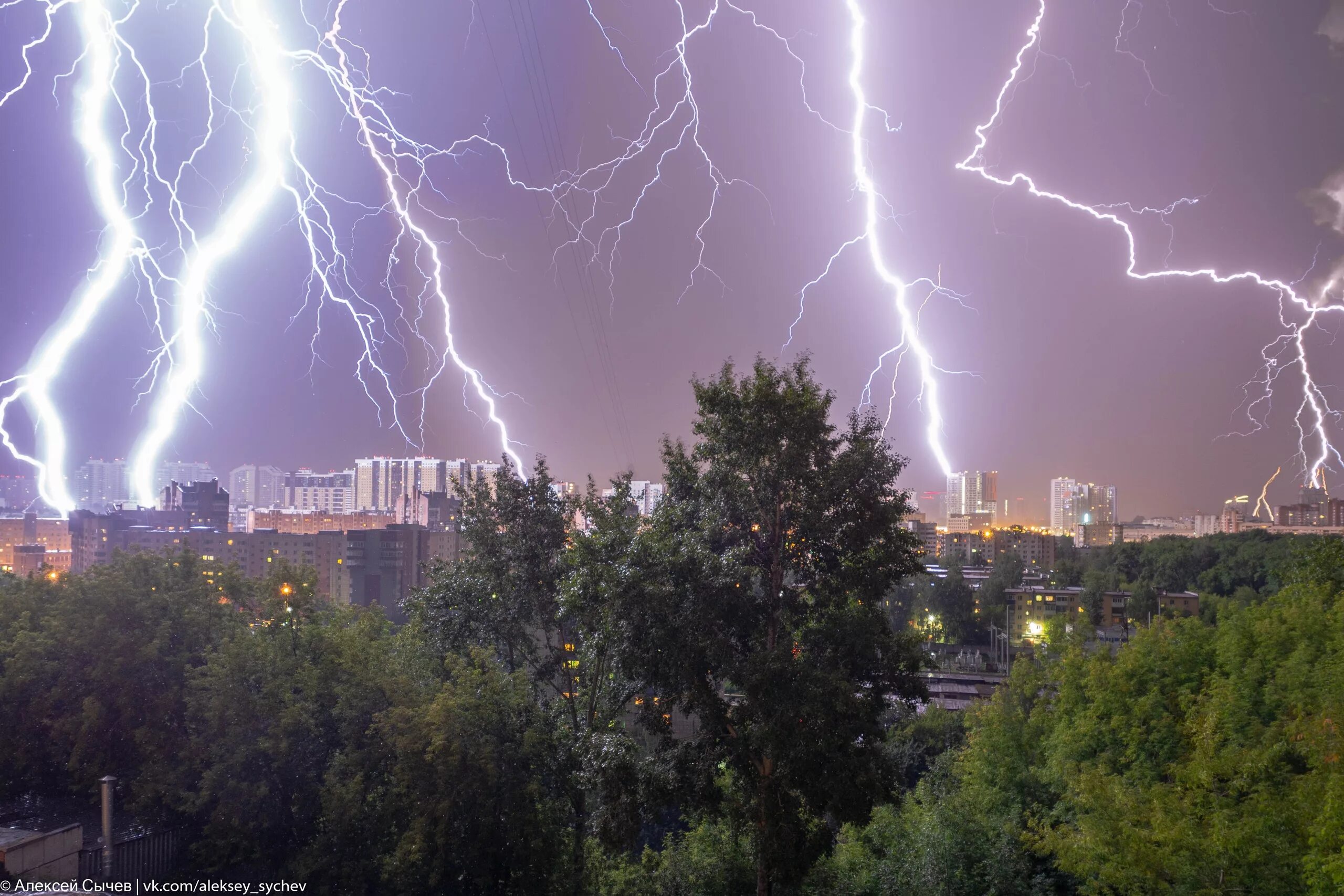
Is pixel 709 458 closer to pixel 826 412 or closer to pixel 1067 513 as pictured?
pixel 826 412

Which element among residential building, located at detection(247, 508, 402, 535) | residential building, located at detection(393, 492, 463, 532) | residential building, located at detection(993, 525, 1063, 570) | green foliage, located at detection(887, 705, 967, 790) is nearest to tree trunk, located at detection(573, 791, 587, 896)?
green foliage, located at detection(887, 705, 967, 790)

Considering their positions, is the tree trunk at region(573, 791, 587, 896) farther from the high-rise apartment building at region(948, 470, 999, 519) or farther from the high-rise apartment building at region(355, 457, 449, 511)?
the high-rise apartment building at region(948, 470, 999, 519)

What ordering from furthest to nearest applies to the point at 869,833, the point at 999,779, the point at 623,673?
the point at 999,779 → the point at 869,833 → the point at 623,673

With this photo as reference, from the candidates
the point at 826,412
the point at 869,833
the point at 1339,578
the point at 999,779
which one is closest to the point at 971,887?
the point at 869,833

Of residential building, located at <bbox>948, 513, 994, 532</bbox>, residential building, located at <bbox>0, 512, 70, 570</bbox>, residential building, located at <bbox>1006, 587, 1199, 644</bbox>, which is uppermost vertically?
residential building, located at <bbox>948, 513, 994, 532</bbox>

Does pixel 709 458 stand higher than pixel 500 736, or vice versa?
pixel 709 458

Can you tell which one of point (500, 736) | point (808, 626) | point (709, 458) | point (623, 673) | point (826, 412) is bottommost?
point (500, 736)

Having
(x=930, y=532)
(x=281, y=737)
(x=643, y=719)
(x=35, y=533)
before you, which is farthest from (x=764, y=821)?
(x=930, y=532)
